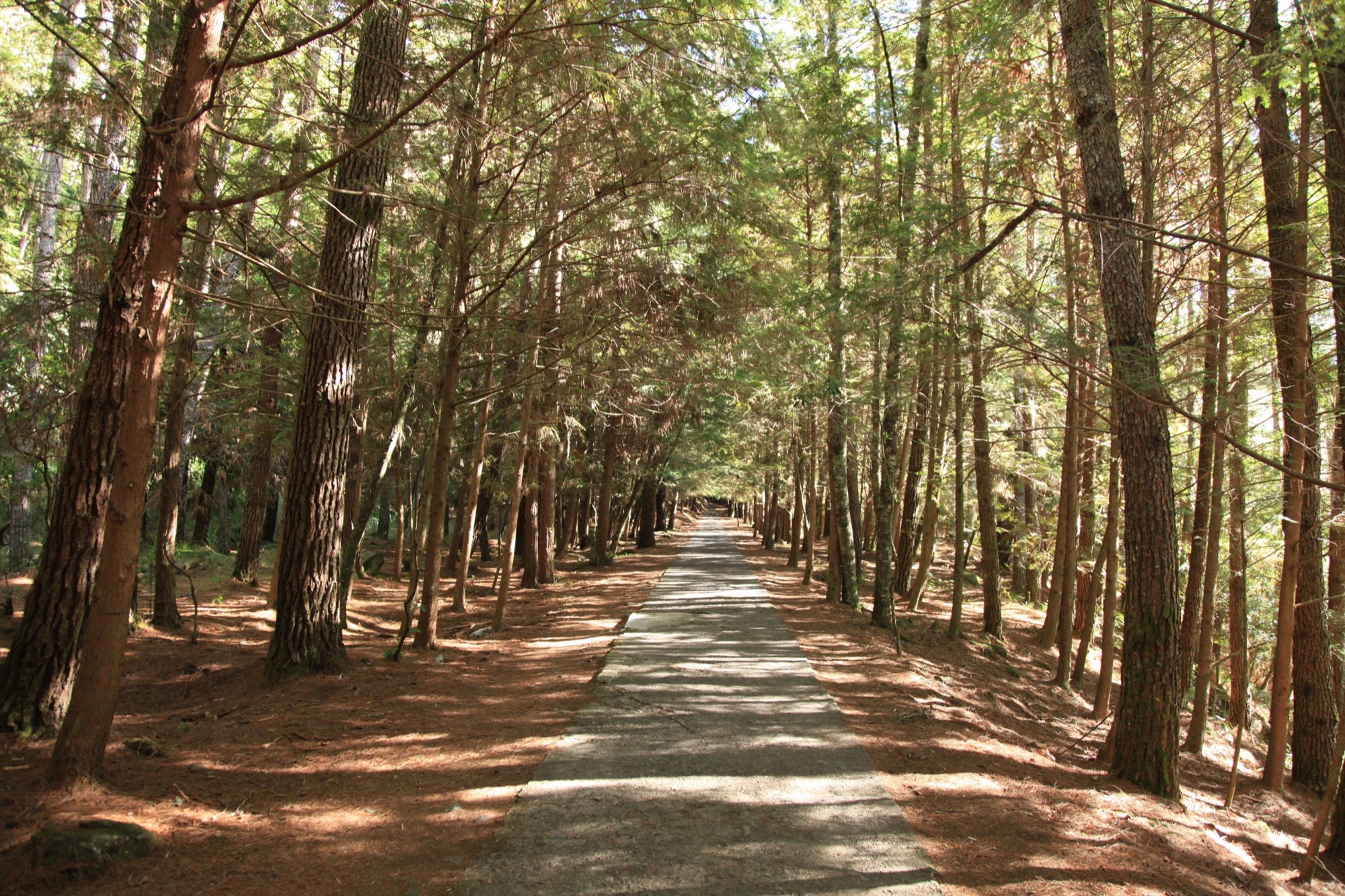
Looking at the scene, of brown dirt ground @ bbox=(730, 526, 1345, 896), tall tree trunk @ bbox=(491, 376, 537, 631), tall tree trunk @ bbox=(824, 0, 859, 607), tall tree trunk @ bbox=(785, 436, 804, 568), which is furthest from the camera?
tall tree trunk @ bbox=(785, 436, 804, 568)

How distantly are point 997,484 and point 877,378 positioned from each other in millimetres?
6097

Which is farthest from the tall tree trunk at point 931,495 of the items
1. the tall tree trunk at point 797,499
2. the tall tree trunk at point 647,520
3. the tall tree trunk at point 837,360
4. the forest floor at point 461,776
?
the tall tree trunk at point 647,520

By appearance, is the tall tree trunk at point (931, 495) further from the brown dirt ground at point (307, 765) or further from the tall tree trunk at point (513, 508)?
the brown dirt ground at point (307, 765)

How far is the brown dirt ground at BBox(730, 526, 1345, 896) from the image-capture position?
4160mm

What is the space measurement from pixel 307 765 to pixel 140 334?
3.08 m

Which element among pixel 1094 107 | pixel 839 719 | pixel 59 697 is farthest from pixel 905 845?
pixel 1094 107

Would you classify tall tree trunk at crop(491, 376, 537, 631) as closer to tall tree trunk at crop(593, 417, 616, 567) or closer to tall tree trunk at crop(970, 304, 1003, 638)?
tall tree trunk at crop(970, 304, 1003, 638)

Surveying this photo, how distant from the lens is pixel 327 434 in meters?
7.25

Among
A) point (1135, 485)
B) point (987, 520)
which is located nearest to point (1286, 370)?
point (1135, 485)

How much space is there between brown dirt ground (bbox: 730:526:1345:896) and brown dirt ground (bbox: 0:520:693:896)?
8.92 ft

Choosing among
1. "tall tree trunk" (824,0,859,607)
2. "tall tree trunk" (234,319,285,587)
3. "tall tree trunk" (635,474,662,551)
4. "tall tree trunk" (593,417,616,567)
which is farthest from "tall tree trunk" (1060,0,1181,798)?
"tall tree trunk" (635,474,662,551)

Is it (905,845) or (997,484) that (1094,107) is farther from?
(997,484)

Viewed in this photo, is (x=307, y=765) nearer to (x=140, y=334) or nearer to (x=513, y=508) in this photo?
(x=140, y=334)

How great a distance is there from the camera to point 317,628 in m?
7.20
